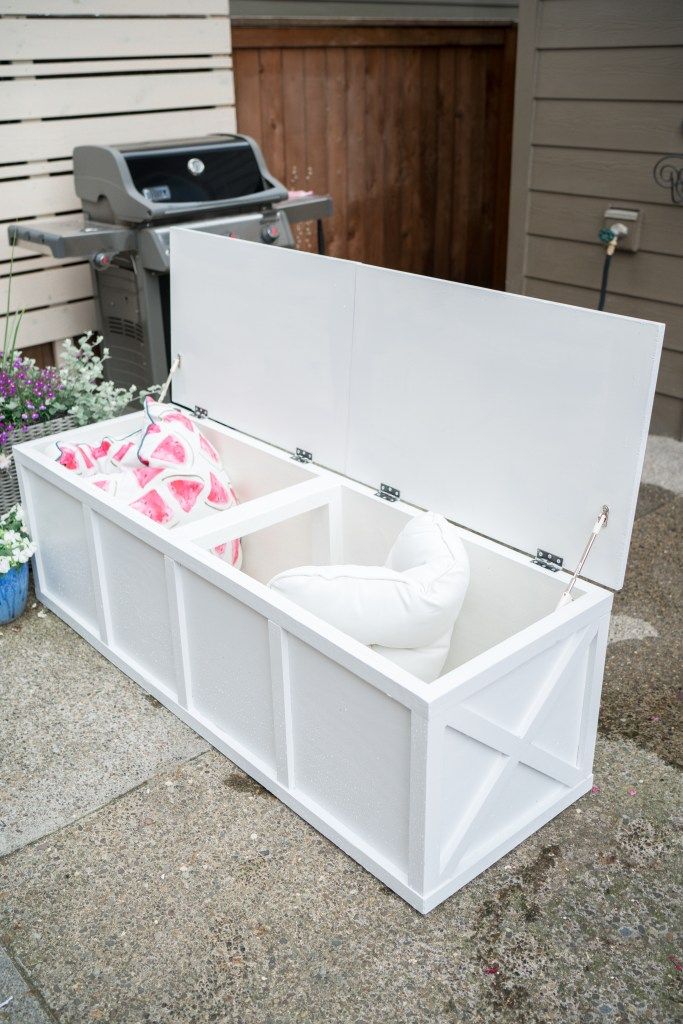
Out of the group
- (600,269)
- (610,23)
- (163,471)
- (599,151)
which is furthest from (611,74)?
(163,471)

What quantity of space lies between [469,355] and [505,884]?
111 cm

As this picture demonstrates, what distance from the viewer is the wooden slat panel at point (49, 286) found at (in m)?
3.71

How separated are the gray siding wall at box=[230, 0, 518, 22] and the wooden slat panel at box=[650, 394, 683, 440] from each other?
89.1 inches

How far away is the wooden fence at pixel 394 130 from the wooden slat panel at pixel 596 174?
993 mm

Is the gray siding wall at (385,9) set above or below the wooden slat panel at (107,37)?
above

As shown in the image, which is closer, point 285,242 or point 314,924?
point 314,924

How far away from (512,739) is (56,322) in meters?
2.68

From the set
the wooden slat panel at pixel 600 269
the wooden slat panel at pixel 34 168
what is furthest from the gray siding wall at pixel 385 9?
the wooden slat panel at pixel 600 269

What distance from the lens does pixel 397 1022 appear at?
1.68 metres

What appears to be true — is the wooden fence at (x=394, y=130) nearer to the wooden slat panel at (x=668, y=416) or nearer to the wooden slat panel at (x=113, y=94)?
the wooden slat panel at (x=113, y=94)

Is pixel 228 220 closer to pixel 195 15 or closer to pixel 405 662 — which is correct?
pixel 195 15

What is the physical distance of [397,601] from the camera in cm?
200

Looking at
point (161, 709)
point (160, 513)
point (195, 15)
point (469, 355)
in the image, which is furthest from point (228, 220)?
point (161, 709)

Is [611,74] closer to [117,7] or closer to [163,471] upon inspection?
[117,7]
